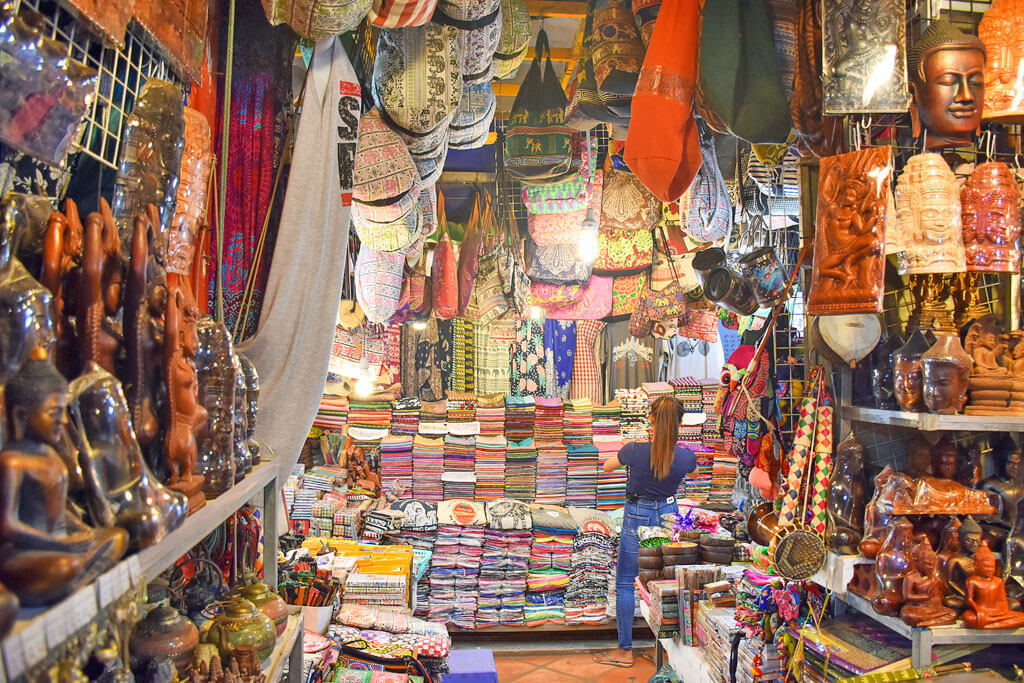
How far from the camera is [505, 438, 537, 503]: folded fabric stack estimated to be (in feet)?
21.1

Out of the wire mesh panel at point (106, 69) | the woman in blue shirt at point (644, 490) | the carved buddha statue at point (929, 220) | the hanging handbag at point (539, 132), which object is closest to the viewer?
the wire mesh panel at point (106, 69)

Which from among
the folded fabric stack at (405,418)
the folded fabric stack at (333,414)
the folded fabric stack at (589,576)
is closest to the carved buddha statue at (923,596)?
the folded fabric stack at (589,576)

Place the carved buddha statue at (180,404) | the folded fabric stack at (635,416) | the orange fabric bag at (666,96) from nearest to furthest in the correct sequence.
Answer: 1. the carved buddha statue at (180,404)
2. the orange fabric bag at (666,96)
3. the folded fabric stack at (635,416)

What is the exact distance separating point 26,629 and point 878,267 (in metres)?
2.16

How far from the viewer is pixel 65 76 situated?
2.99 feet

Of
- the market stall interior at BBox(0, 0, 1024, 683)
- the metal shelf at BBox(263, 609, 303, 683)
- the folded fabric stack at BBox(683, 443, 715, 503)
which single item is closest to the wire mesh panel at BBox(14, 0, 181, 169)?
the market stall interior at BBox(0, 0, 1024, 683)

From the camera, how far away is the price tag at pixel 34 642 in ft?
1.88

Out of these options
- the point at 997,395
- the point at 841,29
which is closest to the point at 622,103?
the point at 841,29

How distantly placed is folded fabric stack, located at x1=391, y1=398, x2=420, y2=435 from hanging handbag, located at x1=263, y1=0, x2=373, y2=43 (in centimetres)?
476

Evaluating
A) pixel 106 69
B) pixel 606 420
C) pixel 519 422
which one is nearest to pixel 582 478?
pixel 606 420

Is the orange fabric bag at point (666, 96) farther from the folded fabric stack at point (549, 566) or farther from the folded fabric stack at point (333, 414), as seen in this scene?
the folded fabric stack at point (333, 414)

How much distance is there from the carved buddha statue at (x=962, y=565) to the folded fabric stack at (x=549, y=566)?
396 cm

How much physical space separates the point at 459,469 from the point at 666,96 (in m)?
4.47

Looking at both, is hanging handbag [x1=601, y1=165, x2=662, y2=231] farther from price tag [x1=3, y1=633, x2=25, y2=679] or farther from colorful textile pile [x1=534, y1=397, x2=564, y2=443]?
price tag [x1=3, y1=633, x2=25, y2=679]
